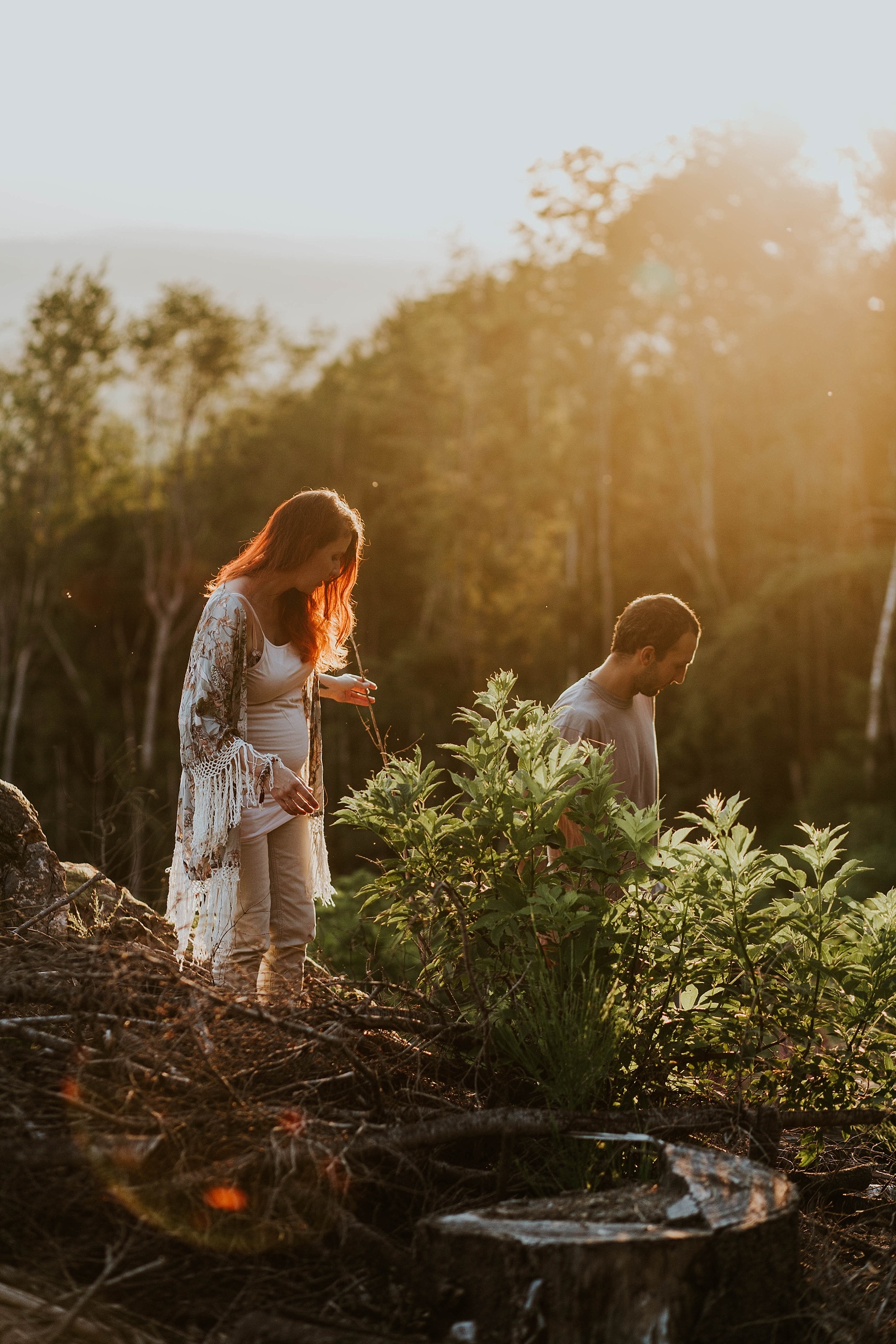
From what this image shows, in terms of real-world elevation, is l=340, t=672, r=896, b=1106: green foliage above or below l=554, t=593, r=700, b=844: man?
below

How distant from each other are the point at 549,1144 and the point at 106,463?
111 feet

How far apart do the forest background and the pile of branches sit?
18541mm

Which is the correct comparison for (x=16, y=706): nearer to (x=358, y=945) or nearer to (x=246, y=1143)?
(x=358, y=945)

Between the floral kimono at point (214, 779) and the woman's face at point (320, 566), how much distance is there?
Result: 0.78 feet

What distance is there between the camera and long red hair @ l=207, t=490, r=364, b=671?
382cm

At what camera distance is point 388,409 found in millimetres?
31297

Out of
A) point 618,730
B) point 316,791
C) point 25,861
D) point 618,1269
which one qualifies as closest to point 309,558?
point 316,791

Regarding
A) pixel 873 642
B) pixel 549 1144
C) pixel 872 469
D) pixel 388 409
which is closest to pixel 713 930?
pixel 549 1144

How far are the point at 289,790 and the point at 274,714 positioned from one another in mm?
387

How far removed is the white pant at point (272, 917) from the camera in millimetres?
3672

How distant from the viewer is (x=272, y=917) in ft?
13.2

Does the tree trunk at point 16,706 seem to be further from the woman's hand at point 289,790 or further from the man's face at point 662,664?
the woman's hand at point 289,790

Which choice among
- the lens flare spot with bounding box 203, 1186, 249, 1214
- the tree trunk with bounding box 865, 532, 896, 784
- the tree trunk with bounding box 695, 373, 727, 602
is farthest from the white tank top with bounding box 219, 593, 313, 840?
the tree trunk with bounding box 695, 373, 727, 602

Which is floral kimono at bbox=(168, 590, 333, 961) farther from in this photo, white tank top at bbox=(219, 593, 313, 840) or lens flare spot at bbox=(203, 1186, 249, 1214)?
lens flare spot at bbox=(203, 1186, 249, 1214)
